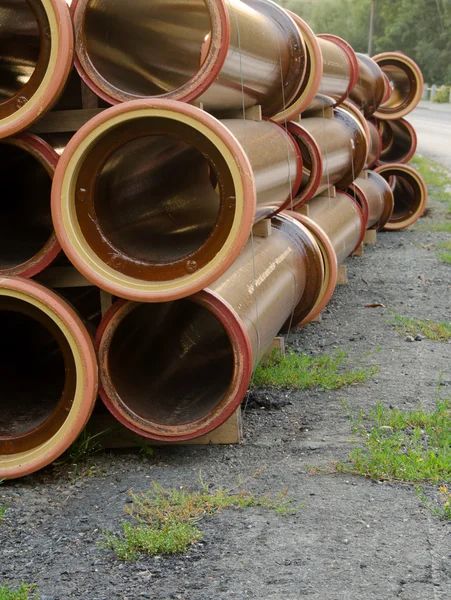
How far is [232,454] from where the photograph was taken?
400cm

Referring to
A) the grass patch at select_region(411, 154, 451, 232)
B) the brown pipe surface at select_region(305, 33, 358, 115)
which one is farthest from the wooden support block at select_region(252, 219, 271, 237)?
the grass patch at select_region(411, 154, 451, 232)

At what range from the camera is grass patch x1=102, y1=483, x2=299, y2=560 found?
3.04 metres

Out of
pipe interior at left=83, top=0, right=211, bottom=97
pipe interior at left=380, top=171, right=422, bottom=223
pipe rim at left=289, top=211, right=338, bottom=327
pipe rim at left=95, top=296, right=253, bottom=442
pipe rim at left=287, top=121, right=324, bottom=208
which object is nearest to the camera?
pipe rim at left=95, top=296, right=253, bottom=442

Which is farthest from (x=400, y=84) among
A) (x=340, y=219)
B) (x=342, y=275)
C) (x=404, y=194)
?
(x=342, y=275)

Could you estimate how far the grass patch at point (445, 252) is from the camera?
8875 mm

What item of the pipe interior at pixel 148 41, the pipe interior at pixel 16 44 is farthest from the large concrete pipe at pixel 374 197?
the pipe interior at pixel 16 44

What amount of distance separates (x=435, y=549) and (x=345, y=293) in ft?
15.5

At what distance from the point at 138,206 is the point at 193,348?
0.83 meters

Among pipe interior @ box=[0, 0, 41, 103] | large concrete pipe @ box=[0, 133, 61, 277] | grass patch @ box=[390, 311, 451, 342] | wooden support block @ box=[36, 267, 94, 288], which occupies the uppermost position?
pipe interior @ box=[0, 0, 41, 103]

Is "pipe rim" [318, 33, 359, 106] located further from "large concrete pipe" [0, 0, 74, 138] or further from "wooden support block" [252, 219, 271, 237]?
"large concrete pipe" [0, 0, 74, 138]

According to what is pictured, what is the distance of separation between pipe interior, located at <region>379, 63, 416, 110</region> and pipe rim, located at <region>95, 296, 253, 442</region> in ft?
29.2

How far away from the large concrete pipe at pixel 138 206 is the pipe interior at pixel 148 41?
0.36 metres

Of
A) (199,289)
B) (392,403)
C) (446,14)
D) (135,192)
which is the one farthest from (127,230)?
(446,14)

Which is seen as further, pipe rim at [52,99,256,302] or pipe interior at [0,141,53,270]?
pipe interior at [0,141,53,270]
